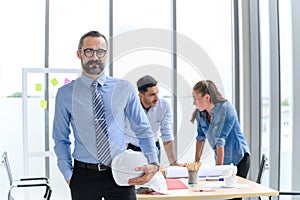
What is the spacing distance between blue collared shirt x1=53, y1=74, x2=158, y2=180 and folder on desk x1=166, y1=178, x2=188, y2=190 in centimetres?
54

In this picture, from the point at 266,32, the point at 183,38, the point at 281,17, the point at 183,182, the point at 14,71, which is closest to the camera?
the point at 183,182

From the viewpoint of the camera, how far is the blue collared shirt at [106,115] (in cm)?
201

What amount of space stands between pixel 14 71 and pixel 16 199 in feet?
4.86

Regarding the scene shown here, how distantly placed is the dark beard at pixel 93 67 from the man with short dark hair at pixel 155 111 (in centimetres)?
98

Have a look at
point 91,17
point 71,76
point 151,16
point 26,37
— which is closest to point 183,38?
point 151,16

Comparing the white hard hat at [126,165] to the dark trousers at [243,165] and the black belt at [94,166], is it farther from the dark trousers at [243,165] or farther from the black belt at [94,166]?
the dark trousers at [243,165]

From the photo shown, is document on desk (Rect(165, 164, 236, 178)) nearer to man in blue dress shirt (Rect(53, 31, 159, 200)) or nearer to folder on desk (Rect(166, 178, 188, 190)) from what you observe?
folder on desk (Rect(166, 178, 188, 190))

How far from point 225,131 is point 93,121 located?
1.38 m

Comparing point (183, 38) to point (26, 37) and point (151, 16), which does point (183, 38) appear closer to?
point (151, 16)

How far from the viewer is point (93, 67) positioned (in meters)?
2.02

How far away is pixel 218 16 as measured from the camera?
5.05 metres

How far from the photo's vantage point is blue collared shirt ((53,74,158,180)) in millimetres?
2006

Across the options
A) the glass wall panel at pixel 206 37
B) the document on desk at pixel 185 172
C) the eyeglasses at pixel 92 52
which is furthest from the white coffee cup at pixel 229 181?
the glass wall panel at pixel 206 37

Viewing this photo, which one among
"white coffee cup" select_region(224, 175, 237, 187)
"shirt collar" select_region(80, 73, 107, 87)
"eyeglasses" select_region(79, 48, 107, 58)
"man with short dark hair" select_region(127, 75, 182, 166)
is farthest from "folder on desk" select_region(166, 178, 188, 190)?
"eyeglasses" select_region(79, 48, 107, 58)
